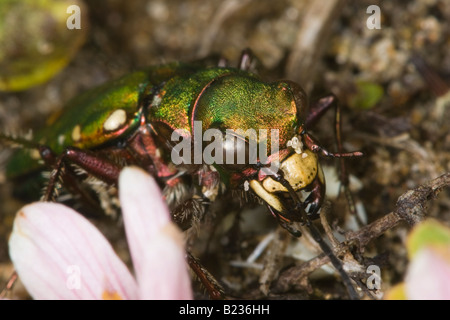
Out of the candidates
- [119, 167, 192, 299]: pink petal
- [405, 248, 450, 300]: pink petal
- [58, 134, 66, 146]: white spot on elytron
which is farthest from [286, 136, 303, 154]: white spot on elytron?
[58, 134, 66, 146]: white spot on elytron

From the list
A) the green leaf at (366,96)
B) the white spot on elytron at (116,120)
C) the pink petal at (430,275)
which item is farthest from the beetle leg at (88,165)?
the pink petal at (430,275)

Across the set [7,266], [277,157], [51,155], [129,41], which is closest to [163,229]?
[277,157]

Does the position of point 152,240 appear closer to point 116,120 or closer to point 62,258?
point 62,258

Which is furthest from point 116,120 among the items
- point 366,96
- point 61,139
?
point 366,96

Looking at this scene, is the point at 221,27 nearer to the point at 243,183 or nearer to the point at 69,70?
the point at 69,70

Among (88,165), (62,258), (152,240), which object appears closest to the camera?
(152,240)

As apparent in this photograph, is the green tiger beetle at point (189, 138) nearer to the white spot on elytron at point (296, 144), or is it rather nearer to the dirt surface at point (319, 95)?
the white spot on elytron at point (296, 144)

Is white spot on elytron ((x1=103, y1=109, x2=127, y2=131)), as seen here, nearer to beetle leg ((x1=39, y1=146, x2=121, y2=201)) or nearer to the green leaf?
beetle leg ((x1=39, y1=146, x2=121, y2=201))
